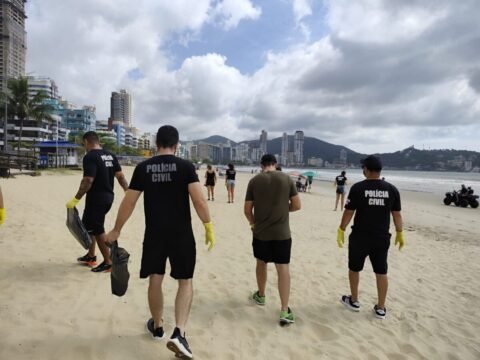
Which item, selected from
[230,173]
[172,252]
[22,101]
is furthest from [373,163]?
[22,101]

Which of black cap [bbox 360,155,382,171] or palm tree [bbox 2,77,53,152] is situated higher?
palm tree [bbox 2,77,53,152]

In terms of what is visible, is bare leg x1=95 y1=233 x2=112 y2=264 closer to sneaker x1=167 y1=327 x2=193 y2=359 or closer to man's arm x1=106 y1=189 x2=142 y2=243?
man's arm x1=106 y1=189 x2=142 y2=243

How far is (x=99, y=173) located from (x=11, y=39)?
5160 inches

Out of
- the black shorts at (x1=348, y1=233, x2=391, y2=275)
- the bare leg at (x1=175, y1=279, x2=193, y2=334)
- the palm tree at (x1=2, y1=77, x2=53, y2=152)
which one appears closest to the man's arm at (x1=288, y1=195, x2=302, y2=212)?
the black shorts at (x1=348, y1=233, x2=391, y2=275)

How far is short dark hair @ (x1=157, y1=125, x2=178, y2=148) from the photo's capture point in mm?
2680

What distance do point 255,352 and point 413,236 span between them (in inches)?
292

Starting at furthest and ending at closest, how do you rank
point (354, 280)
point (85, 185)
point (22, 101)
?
point (22, 101)
point (85, 185)
point (354, 280)

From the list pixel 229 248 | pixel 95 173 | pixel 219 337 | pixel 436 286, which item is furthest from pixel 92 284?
pixel 436 286

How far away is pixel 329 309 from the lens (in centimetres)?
378

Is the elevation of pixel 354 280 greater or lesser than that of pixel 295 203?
lesser

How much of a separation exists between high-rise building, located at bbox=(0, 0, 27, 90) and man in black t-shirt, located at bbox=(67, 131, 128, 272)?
4735 inches

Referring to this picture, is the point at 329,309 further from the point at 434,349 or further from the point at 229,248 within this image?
the point at 229,248

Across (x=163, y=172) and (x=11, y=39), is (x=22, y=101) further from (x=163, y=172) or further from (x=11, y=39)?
(x=11, y=39)

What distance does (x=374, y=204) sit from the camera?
3.53 meters
